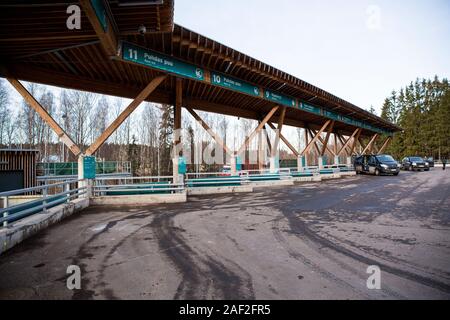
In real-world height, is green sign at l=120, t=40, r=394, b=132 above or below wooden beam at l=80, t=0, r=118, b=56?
above

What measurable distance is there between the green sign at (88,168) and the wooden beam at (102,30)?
13.1 ft

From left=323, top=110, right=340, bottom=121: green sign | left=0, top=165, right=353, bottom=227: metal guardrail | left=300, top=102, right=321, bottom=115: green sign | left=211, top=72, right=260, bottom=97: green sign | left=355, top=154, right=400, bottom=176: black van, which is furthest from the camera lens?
left=355, top=154, right=400, bottom=176: black van

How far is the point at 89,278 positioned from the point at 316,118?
2144 cm

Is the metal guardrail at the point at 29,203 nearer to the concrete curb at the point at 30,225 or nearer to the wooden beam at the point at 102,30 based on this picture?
the concrete curb at the point at 30,225

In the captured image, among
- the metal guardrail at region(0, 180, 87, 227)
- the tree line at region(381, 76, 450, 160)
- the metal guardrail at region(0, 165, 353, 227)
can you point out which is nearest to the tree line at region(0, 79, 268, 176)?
the metal guardrail at region(0, 165, 353, 227)

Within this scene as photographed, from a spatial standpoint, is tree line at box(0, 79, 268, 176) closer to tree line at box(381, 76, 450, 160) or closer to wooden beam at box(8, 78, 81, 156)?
wooden beam at box(8, 78, 81, 156)

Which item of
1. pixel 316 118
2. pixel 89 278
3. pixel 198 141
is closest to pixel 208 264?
pixel 89 278

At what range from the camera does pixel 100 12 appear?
5277 millimetres

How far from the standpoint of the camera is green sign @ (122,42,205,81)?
782 centimetres

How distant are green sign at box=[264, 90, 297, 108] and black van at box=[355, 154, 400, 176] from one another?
39.9 ft

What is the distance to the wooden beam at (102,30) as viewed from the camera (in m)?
4.61

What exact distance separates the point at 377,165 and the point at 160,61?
72.5 ft
